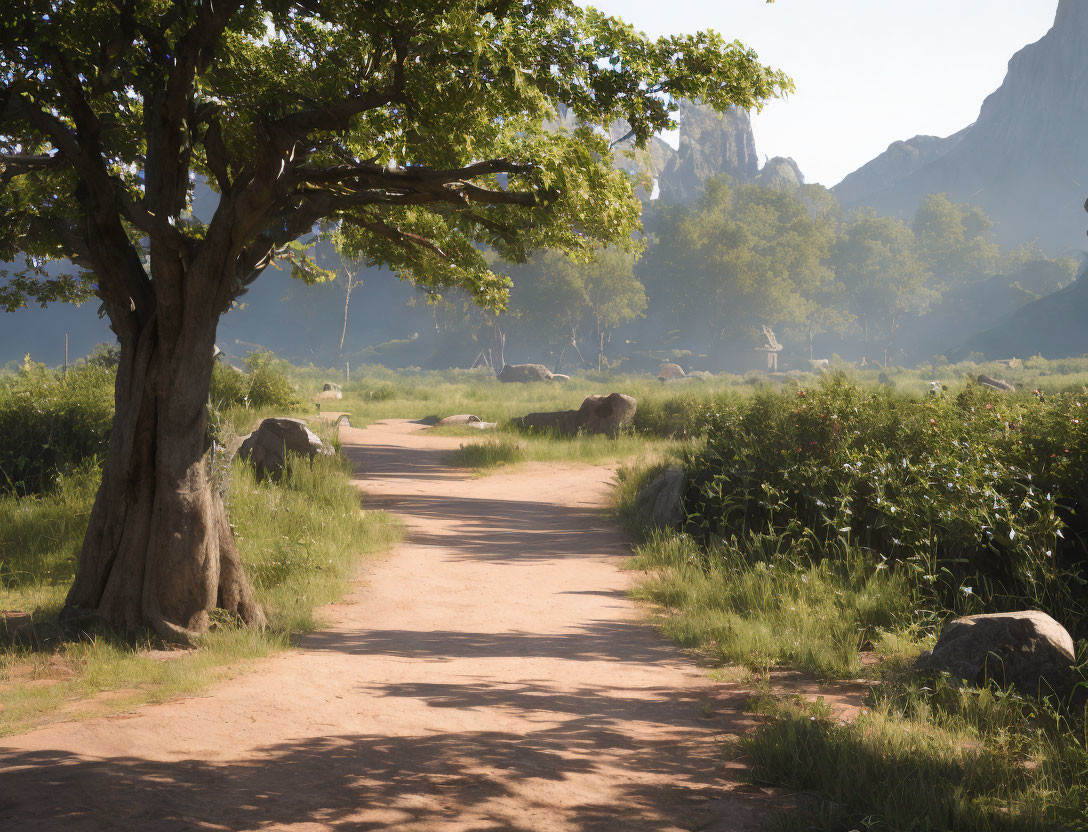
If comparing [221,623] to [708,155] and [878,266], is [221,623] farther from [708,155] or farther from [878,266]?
[708,155]

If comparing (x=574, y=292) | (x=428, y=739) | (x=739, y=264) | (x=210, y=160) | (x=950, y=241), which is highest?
(x=950, y=241)

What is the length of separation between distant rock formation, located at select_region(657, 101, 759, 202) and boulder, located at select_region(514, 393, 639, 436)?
119m

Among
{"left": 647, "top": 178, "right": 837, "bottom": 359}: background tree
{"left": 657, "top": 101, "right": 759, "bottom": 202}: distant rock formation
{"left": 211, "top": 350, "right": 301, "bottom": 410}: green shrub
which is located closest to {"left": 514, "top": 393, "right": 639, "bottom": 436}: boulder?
{"left": 211, "top": 350, "right": 301, "bottom": 410}: green shrub

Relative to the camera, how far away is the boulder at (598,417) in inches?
829

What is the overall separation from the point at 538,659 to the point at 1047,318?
72.2m

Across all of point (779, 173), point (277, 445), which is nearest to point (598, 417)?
point (277, 445)

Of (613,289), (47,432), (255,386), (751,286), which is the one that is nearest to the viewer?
(47,432)

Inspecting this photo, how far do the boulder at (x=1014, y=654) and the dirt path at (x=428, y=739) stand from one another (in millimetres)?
1441

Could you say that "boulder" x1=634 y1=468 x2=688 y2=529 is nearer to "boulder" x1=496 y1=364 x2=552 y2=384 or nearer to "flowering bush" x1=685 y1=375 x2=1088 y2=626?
"flowering bush" x1=685 y1=375 x2=1088 y2=626

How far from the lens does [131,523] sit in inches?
253

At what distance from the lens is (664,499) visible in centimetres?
1098

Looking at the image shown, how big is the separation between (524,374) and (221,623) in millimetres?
45198

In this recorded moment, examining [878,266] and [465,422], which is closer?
[465,422]

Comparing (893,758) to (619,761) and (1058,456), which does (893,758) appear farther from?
(1058,456)
